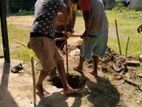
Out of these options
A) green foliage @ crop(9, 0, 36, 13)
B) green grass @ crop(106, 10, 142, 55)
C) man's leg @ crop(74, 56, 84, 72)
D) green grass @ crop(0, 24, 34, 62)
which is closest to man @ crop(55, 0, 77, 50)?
man's leg @ crop(74, 56, 84, 72)

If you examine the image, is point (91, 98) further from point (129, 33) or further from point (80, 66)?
point (129, 33)

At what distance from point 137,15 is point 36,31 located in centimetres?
1342

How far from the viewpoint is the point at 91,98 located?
19.7 feet

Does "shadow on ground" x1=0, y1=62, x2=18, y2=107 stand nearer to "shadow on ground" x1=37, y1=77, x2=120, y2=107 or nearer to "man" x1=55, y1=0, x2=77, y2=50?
"shadow on ground" x1=37, y1=77, x2=120, y2=107

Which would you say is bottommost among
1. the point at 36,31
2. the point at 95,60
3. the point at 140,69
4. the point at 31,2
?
the point at 31,2

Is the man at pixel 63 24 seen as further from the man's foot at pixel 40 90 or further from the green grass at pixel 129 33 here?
the green grass at pixel 129 33

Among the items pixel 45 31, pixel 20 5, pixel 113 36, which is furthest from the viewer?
pixel 20 5

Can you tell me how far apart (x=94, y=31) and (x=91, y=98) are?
1.20 meters

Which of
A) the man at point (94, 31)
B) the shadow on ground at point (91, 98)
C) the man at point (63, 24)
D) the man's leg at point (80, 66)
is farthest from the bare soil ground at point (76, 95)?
the man at point (63, 24)

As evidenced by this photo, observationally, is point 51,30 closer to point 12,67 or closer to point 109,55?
point 12,67

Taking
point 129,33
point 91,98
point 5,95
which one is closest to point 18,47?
point 5,95

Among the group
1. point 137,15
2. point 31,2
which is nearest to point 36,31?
point 137,15

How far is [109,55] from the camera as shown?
7824mm

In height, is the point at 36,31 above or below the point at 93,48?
above
